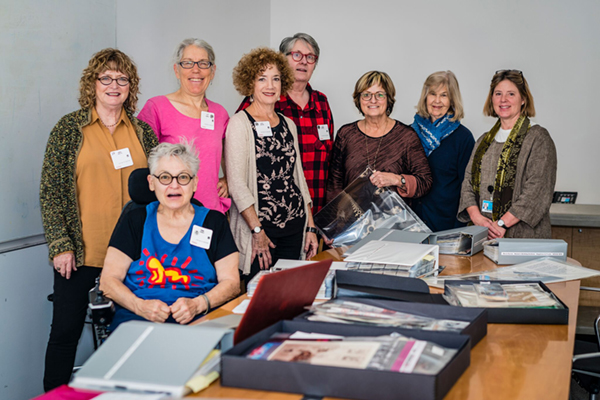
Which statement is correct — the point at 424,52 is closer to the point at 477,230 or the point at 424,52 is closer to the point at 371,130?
the point at 371,130

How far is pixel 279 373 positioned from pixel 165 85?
3133mm

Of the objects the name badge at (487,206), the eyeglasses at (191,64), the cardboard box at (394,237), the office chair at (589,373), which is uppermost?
the eyeglasses at (191,64)

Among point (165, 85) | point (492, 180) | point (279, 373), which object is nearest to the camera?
point (279, 373)

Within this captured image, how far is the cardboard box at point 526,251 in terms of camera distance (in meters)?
2.44

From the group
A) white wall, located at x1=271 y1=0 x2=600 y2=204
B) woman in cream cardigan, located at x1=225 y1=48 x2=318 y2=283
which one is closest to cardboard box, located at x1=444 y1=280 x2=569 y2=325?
woman in cream cardigan, located at x1=225 y1=48 x2=318 y2=283

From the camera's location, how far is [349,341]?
123cm

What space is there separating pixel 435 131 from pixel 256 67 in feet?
4.07

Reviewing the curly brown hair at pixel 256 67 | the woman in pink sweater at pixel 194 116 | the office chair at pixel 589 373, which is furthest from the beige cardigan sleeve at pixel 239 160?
the office chair at pixel 589 373

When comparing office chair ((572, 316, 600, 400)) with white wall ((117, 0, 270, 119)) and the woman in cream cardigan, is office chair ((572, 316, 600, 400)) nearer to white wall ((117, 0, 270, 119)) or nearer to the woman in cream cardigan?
the woman in cream cardigan

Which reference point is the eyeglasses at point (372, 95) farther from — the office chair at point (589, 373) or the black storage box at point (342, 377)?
the black storage box at point (342, 377)

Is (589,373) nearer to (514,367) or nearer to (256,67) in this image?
(514,367)

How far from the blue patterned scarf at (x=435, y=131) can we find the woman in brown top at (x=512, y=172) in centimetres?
23

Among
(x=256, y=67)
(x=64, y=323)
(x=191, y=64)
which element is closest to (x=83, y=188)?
(x=64, y=323)

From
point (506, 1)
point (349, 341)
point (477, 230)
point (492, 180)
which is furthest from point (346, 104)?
point (349, 341)
